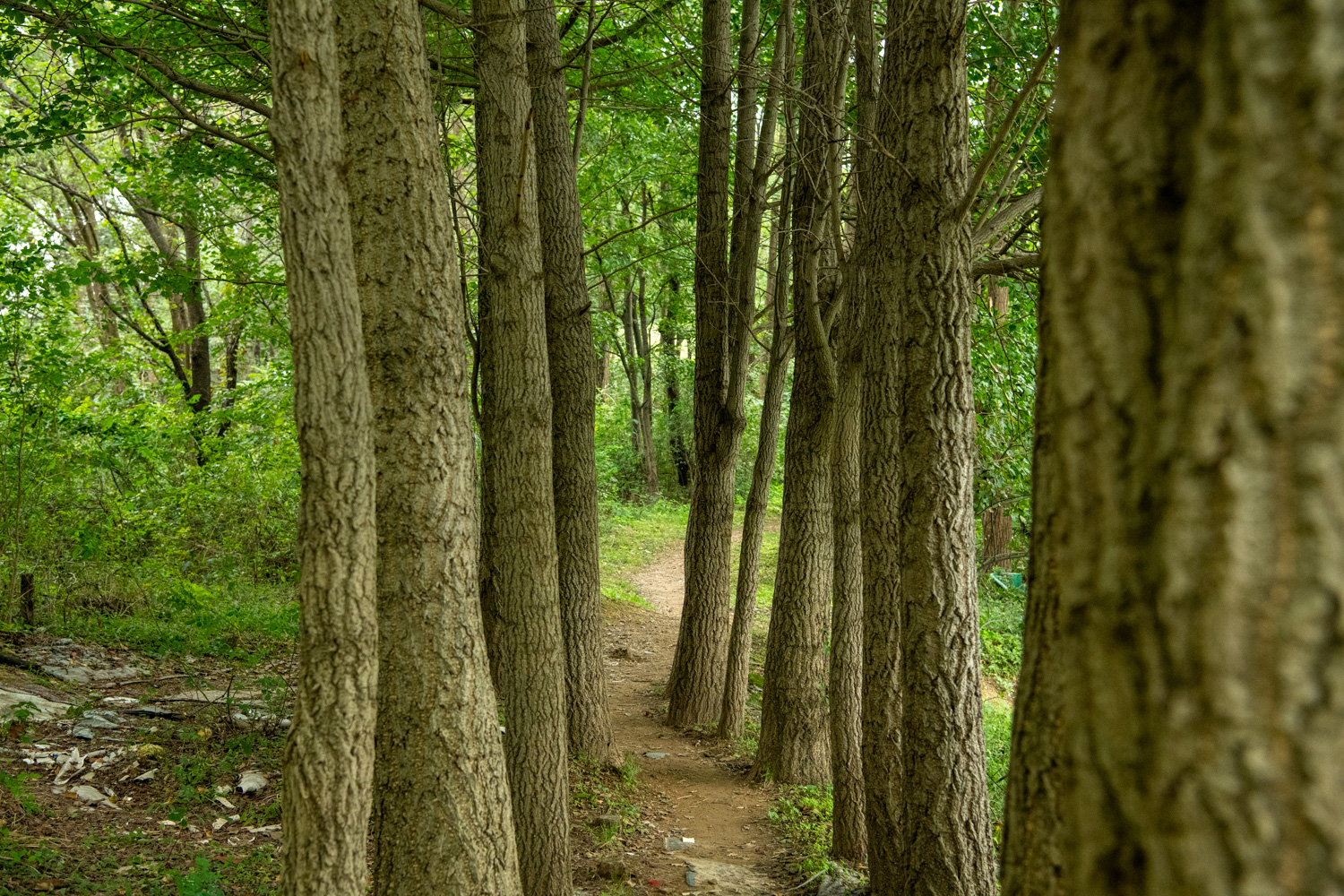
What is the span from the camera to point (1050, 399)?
1385mm

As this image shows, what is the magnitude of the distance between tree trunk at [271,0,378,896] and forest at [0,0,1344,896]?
0.01 meters

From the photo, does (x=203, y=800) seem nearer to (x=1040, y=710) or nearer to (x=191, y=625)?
(x=191, y=625)

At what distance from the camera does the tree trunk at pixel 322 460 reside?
2.82 meters

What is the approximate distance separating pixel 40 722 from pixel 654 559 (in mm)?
13975

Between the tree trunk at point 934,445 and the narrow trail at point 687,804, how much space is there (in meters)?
1.80

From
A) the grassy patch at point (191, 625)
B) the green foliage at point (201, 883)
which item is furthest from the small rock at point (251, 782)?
the grassy patch at point (191, 625)

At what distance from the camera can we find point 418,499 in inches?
143

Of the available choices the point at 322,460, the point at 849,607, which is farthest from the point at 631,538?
the point at 322,460

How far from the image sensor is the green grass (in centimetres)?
1547

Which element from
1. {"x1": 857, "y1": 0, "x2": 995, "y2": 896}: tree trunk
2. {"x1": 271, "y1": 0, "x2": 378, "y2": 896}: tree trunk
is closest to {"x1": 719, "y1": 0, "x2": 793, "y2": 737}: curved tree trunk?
{"x1": 857, "y1": 0, "x2": 995, "y2": 896}: tree trunk

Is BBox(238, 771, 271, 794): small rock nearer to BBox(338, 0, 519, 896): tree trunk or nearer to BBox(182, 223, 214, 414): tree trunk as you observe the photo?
Answer: BBox(338, 0, 519, 896): tree trunk

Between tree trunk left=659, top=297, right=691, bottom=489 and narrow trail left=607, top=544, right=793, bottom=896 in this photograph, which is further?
tree trunk left=659, top=297, right=691, bottom=489

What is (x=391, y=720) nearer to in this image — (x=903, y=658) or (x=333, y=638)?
(x=333, y=638)

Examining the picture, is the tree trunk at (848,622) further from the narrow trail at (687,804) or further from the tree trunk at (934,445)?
the tree trunk at (934,445)
